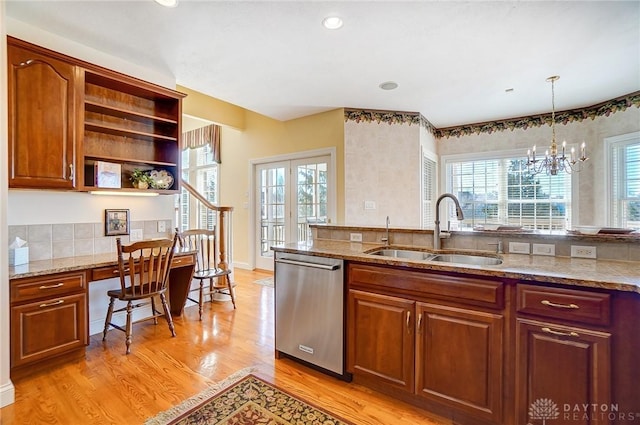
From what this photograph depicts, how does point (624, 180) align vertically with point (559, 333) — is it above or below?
above

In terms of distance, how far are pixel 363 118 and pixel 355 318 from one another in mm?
3265

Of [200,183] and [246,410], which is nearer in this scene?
[246,410]

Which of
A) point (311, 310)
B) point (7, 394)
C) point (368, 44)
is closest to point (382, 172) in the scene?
point (368, 44)

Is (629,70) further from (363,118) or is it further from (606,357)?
(606,357)

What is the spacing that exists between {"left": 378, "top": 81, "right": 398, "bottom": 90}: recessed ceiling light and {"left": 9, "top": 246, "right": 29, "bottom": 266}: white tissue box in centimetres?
374

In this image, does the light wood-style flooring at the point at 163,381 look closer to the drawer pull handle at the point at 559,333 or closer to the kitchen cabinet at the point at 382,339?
the kitchen cabinet at the point at 382,339

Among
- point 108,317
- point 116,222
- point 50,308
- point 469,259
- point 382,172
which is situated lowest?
point 108,317

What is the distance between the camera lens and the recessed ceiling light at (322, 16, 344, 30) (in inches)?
90.8

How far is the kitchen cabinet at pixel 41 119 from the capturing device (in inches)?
87.5

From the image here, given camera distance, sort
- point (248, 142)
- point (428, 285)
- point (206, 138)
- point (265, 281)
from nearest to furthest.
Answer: point (428, 285) < point (265, 281) < point (248, 142) < point (206, 138)

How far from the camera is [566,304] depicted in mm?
1413

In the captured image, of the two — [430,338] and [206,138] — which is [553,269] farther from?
[206,138]

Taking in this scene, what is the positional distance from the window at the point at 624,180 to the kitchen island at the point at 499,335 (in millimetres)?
3358

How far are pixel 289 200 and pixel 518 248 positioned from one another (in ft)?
12.2
